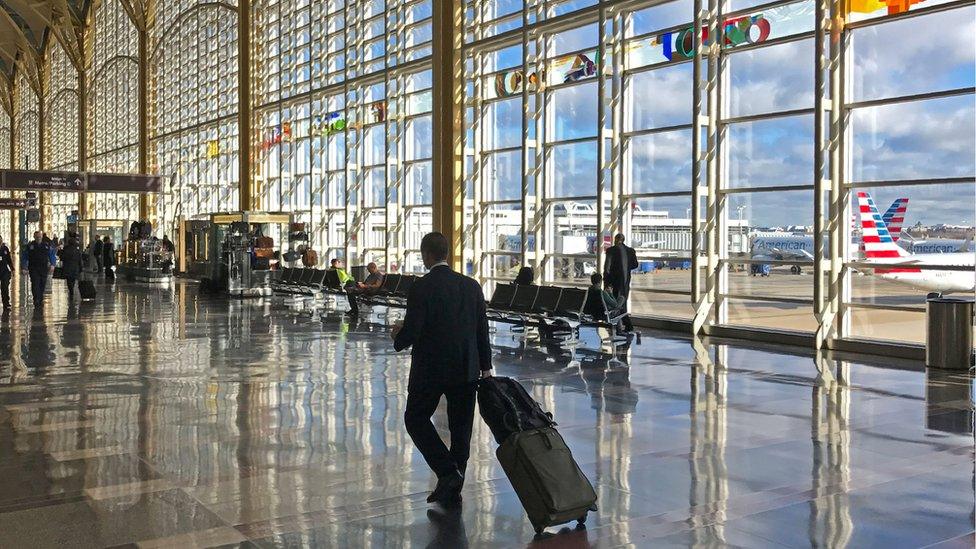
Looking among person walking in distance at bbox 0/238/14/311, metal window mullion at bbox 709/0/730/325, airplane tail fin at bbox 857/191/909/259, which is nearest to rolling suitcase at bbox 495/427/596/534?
airplane tail fin at bbox 857/191/909/259

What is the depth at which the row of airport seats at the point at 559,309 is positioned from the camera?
585 inches

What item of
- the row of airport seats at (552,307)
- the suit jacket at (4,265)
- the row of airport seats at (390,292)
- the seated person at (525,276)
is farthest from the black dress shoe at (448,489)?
the suit jacket at (4,265)

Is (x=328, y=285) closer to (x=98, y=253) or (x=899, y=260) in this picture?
(x=899, y=260)

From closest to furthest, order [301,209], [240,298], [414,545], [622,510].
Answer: [414,545], [622,510], [240,298], [301,209]

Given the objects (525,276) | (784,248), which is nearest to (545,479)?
(784,248)

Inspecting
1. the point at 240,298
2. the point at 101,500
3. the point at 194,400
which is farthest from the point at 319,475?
the point at 240,298

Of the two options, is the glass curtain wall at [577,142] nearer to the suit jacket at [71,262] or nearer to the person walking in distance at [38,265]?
the person walking in distance at [38,265]

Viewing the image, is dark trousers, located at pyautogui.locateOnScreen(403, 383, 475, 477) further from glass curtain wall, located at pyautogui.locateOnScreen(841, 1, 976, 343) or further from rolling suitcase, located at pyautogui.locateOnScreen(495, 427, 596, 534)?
glass curtain wall, located at pyautogui.locateOnScreen(841, 1, 976, 343)

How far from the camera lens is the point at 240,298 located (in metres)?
26.1

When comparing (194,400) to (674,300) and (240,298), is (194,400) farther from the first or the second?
(240,298)

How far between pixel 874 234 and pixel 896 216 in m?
0.40

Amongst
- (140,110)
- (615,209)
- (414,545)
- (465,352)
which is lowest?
(414,545)

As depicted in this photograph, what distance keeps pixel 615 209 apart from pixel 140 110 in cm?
3382

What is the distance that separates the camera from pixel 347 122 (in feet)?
94.1
